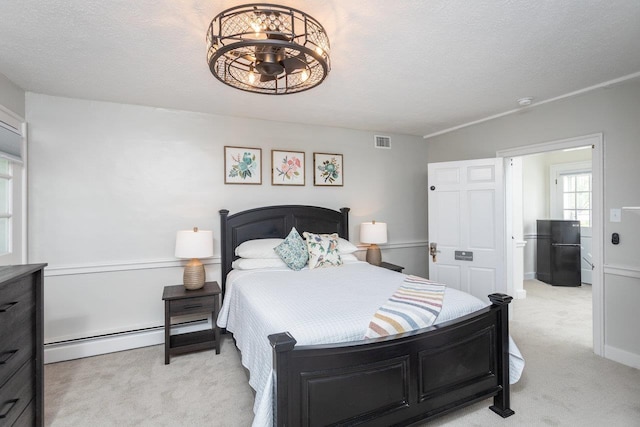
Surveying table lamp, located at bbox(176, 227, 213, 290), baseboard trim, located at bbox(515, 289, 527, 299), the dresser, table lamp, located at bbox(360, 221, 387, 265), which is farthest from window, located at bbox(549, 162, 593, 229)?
the dresser

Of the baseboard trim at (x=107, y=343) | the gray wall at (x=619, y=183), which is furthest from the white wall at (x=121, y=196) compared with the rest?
the gray wall at (x=619, y=183)

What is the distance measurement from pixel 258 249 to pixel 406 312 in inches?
72.0

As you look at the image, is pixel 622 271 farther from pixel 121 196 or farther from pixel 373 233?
pixel 121 196

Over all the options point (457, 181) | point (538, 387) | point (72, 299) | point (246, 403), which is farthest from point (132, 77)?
point (538, 387)

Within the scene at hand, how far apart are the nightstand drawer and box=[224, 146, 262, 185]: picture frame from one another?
1.32 metres

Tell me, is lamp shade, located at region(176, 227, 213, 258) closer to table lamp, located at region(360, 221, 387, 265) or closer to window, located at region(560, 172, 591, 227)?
table lamp, located at region(360, 221, 387, 265)

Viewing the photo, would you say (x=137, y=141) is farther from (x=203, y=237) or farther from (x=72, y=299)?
(x=72, y=299)

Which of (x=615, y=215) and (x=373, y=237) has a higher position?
(x=615, y=215)

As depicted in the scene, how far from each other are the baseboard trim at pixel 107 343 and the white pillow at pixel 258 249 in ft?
3.13

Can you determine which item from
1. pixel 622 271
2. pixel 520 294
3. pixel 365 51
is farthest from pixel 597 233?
pixel 365 51

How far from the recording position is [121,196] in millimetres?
3178

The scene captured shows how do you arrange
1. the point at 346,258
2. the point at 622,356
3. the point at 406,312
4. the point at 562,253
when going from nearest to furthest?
the point at 406,312 → the point at 622,356 → the point at 346,258 → the point at 562,253

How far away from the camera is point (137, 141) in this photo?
10.6 feet

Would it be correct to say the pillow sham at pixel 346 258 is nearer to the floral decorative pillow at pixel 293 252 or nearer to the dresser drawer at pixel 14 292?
the floral decorative pillow at pixel 293 252
